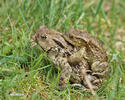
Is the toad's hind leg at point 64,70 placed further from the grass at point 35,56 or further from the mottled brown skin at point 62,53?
the grass at point 35,56

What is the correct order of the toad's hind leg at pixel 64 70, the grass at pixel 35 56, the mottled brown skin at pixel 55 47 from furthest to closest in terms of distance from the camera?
the mottled brown skin at pixel 55 47
the toad's hind leg at pixel 64 70
the grass at pixel 35 56

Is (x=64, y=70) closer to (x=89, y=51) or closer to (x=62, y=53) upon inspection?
(x=62, y=53)

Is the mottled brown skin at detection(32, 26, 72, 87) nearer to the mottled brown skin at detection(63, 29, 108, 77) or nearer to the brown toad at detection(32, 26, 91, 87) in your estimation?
the brown toad at detection(32, 26, 91, 87)

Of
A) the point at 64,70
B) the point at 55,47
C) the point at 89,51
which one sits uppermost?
the point at 55,47

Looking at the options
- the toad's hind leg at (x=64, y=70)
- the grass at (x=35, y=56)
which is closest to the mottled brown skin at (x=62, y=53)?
the toad's hind leg at (x=64, y=70)

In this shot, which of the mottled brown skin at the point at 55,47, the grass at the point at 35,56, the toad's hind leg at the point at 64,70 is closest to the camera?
the grass at the point at 35,56

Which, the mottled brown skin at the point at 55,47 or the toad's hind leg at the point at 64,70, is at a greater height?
the mottled brown skin at the point at 55,47

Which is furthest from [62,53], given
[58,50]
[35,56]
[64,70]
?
[35,56]

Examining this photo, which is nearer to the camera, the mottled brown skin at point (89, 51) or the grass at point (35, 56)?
the grass at point (35, 56)
